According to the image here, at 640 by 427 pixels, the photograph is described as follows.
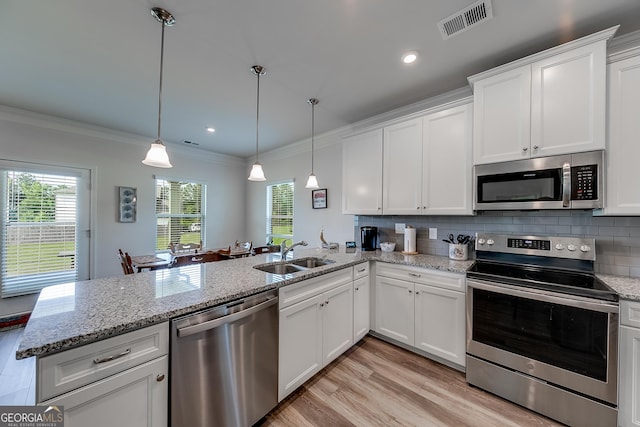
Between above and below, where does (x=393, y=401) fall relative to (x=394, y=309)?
below

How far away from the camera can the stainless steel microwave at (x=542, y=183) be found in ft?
5.68

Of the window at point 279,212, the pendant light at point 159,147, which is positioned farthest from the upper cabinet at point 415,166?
the pendant light at point 159,147

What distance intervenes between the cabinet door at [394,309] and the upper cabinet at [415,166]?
0.83 m

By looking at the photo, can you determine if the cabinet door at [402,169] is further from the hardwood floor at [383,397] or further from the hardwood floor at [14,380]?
the hardwood floor at [14,380]

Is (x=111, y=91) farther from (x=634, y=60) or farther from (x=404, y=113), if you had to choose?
(x=634, y=60)

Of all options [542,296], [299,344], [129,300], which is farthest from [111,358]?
[542,296]

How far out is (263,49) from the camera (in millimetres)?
1980

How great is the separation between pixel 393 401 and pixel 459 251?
1.52m

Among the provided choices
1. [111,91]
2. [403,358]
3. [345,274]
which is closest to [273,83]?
[111,91]

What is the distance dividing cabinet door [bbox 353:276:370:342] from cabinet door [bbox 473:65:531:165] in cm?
162

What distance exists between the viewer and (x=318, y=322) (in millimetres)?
2004

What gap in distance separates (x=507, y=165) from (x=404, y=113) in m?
1.44

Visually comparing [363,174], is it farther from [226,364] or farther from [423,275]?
[226,364]

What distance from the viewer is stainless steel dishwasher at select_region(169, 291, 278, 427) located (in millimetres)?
1195
